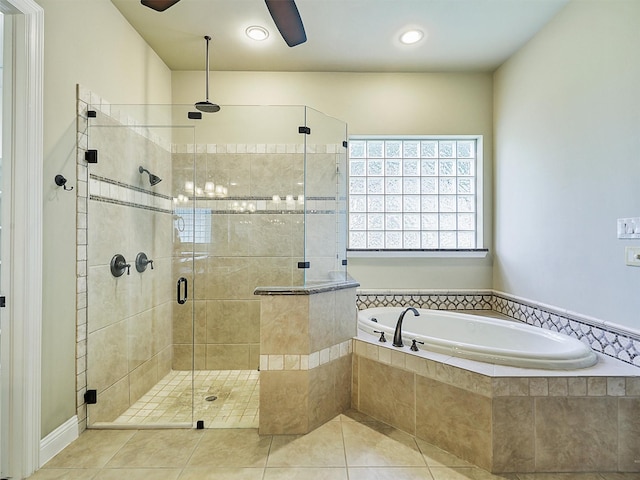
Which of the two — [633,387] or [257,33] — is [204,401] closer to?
[633,387]

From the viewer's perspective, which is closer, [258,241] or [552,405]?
[552,405]

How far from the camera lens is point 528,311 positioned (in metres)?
2.60

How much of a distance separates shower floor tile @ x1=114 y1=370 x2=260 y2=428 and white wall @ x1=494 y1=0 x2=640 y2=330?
2.26m

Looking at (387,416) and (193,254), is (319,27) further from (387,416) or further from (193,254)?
(387,416)

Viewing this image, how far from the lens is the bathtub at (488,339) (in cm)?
172

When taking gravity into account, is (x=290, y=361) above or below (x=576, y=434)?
above

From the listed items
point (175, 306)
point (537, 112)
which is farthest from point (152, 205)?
point (537, 112)

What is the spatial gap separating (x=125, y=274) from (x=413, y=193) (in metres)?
2.56

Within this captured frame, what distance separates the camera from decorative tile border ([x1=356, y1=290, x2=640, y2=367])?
1830mm

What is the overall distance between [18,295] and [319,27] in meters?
2.46

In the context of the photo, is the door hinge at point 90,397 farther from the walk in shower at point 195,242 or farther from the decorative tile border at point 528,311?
the decorative tile border at point 528,311

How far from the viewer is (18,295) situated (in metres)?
1.55

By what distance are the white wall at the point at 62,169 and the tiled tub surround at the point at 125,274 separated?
134 mm

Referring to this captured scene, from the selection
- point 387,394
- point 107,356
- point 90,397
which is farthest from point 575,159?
point 90,397
